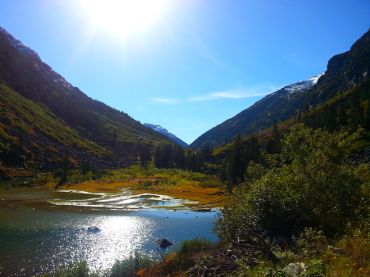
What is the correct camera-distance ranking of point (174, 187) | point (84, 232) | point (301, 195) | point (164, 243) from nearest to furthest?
point (301, 195) → point (164, 243) → point (84, 232) → point (174, 187)

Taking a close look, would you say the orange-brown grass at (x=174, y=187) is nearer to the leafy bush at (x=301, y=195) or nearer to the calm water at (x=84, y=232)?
the calm water at (x=84, y=232)

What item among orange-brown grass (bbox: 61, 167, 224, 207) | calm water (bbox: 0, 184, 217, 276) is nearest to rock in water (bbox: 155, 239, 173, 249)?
calm water (bbox: 0, 184, 217, 276)

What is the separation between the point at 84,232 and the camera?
54875 millimetres

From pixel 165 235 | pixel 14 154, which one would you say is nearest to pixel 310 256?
pixel 165 235

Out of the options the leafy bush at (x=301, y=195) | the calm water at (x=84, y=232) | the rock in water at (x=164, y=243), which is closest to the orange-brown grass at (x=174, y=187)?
the calm water at (x=84, y=232)

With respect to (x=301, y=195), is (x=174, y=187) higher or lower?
higher

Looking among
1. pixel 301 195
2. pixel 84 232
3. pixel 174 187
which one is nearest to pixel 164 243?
pixel 84 232

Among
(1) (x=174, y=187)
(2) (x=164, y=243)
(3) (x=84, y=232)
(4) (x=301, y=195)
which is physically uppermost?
(1) (x=174, y=187)

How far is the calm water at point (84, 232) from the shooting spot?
3962 cm

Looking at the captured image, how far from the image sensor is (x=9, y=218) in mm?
64562

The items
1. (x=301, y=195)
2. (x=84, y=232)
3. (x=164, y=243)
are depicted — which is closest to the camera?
(x=301, y=195)

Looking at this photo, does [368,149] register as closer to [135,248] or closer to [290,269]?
[135,248]

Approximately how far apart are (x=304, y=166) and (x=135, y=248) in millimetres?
26623

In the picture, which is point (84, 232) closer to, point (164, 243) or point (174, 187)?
point (164, 243)
